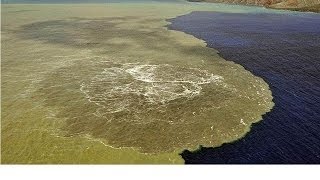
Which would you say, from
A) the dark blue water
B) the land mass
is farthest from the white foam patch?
the land mass

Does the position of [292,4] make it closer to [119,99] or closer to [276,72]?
[276,72]

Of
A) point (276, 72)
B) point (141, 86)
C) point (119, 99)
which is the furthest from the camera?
point (276, 72)

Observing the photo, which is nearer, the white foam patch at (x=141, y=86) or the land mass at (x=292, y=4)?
the white foam patch at (x=141, y=86)

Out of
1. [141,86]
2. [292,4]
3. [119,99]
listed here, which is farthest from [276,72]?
[292,4]

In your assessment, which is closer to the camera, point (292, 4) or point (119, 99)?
point (119, 99)

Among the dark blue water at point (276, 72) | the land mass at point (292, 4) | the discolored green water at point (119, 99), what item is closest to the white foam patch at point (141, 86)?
the discolored green water at point (119, 99)

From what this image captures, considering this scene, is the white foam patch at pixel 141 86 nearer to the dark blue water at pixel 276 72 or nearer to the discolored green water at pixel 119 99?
the discolored green water at pixel 119 99
